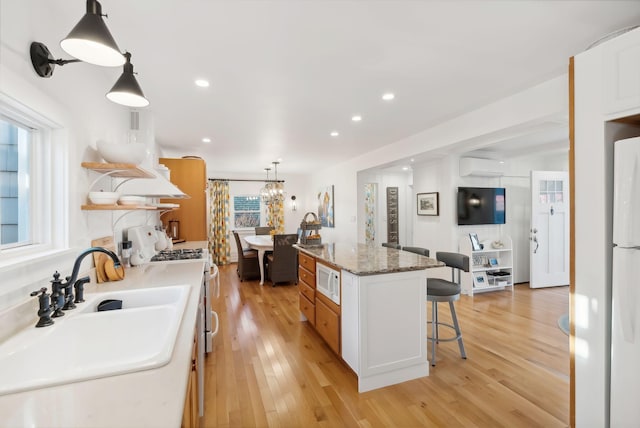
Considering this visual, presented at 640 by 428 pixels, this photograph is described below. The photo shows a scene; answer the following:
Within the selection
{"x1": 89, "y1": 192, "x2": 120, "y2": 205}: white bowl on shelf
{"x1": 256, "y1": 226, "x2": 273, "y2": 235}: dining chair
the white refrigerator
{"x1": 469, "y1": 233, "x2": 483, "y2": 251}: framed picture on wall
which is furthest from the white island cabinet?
{"x1": 256, "y1": 226, "x2": 273, "y2": 235}: dining chair

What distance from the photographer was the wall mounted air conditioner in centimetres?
464

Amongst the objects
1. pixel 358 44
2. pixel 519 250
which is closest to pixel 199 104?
pixel 358 44

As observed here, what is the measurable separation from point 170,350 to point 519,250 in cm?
599

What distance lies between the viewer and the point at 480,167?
15.4ft

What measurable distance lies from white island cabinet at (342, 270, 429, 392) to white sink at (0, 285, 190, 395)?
4.05ft

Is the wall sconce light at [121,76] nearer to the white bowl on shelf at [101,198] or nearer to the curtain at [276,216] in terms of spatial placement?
the white bowl on shelf at [101,198]

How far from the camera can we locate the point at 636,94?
A: 134cm

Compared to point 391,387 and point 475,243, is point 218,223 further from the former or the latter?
point 391,387

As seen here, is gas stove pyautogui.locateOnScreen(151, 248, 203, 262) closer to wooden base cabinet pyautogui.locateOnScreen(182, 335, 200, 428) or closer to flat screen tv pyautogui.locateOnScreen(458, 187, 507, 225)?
wooden base cabinet pyautogui.locateOnScreen(182, 335, 200, 428)

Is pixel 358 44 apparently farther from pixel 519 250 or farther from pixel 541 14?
pixel 519 250

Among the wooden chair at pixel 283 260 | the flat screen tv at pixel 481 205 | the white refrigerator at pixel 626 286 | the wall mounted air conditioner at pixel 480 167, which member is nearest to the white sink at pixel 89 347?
the white refrigerator at pixel 626 286

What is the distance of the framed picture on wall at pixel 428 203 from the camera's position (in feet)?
16.5

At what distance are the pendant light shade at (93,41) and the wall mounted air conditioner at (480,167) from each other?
15.3 ft

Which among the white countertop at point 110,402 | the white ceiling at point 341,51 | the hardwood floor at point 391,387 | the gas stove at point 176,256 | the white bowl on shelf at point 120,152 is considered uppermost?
the white ceiling at point 341,51
